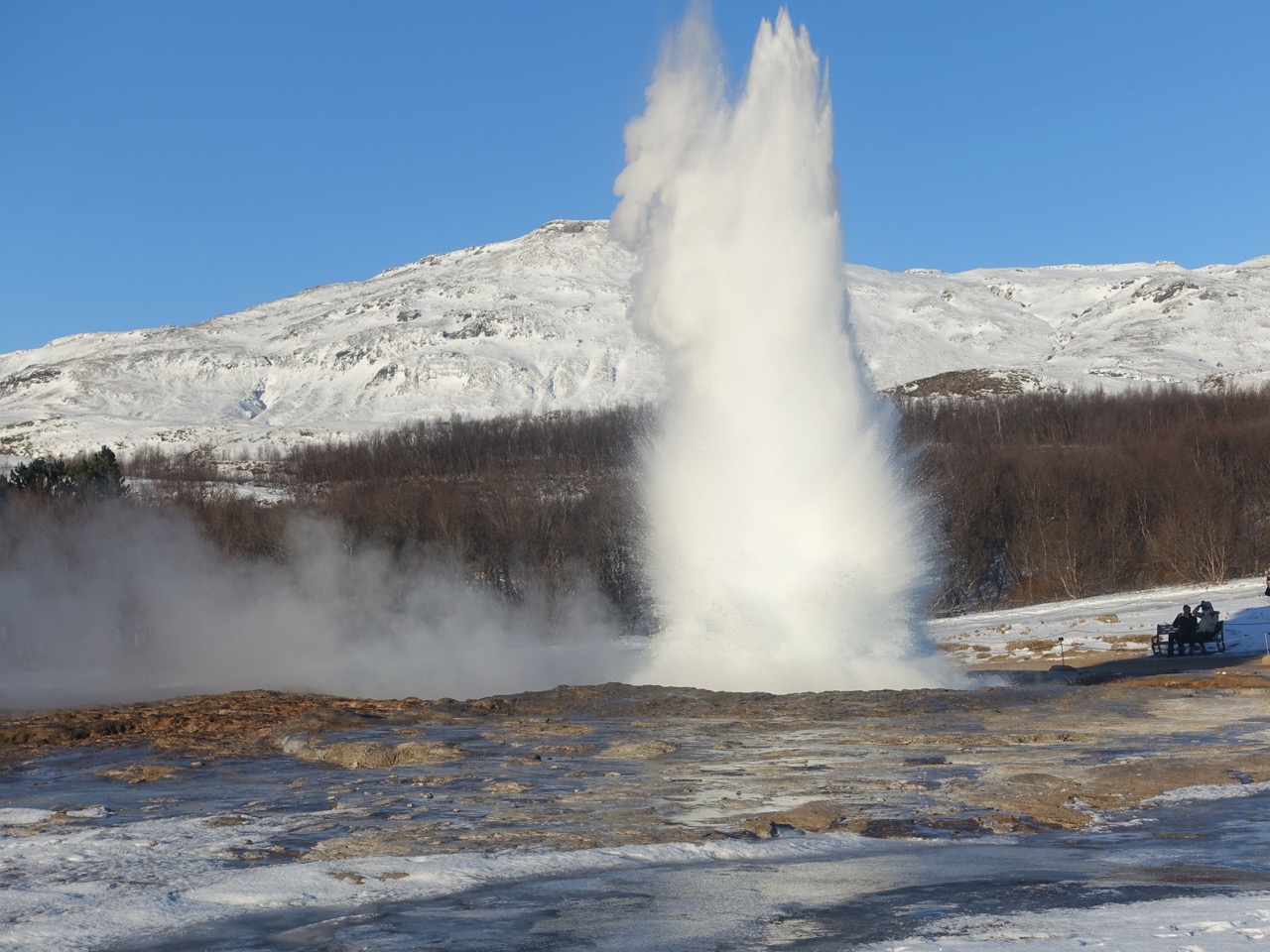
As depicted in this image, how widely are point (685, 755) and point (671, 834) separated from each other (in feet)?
18.8

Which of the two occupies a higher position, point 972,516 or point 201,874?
point 972,516

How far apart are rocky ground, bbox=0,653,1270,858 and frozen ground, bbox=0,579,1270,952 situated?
0.07 m

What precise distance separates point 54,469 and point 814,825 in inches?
2451

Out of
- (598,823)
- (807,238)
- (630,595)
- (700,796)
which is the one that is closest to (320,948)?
(598,823)

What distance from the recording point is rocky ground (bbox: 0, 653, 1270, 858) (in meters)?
12.4

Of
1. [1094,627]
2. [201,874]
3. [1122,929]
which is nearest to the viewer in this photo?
[1122,929]

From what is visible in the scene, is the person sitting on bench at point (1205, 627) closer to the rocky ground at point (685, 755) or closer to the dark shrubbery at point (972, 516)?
the rocky ground at point (685, 755)

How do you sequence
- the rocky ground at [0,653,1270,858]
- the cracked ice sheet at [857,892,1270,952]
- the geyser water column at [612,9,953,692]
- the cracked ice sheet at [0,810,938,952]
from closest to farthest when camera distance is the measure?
the cracked ice sheet at [857,892,1270,952]
the cracked ice sheet at [0,810,938,952]
the rocky ground at [0,653,1270,858]
the geyser water column at [612,9,953,692]

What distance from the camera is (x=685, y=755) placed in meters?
17.4

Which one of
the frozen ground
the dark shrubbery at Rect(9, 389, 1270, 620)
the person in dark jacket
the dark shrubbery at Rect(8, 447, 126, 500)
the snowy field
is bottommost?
the snowy field

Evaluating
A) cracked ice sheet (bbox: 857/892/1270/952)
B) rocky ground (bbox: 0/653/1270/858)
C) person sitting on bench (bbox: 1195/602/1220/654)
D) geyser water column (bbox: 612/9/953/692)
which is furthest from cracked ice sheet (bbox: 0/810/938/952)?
person sitting on bench (bbox: 1195/602/1220/654)

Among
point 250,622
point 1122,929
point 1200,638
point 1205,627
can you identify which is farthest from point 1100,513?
point 1122,929

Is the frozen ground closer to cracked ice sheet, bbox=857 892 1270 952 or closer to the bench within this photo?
cracked ice sheet, bbox=857 892 1270 952

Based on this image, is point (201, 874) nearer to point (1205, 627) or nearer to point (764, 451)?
point (764, 451)
